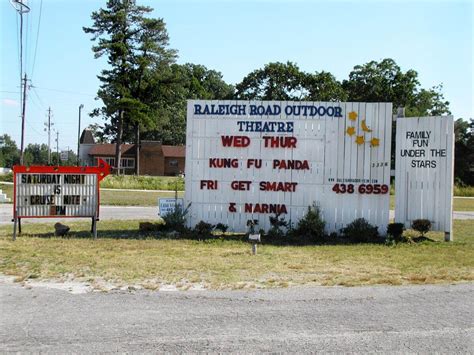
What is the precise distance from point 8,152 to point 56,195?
5429 inches

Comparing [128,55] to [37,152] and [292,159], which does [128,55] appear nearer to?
[292,159]

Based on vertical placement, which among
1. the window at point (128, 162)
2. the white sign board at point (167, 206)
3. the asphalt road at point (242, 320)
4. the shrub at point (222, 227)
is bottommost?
the asphalt road at point (242, 320)

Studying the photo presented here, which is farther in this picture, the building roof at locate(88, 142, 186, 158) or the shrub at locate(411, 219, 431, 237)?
the building roof at locate(88, 142, 186, 158)

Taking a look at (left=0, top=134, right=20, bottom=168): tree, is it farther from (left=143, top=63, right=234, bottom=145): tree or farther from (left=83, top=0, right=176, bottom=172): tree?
(left=83, top=0, right=176, bottom=172): tree

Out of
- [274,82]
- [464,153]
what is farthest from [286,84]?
[464,153]

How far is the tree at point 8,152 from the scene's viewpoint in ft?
422

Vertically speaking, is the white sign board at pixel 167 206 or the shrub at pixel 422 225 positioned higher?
the white sign board at pixel 167 206

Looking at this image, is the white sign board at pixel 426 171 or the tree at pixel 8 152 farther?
the tree at pixel 8 152

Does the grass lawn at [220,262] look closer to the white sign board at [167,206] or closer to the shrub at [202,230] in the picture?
the shrub at [202,230]

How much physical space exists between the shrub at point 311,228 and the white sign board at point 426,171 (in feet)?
7.88

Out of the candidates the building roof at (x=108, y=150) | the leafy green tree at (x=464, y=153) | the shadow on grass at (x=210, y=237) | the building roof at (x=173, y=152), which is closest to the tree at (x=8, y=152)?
the building roof at (x=108, y=150)

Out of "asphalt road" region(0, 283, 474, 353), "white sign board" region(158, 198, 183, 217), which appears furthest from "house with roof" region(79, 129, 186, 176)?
"asphalt road" region(0, 283, 474, 353)

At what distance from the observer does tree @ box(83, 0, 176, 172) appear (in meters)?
61.5

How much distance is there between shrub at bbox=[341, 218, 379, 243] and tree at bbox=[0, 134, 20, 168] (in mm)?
120766
